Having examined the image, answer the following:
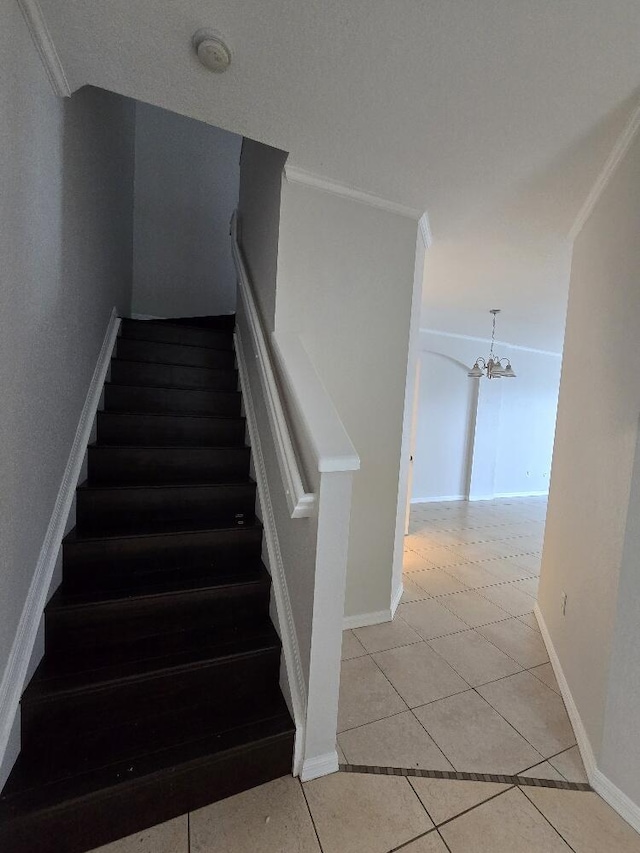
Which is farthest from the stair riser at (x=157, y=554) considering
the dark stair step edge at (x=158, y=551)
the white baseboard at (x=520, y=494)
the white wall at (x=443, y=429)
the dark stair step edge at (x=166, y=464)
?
the white baseboard at (x=520, y=494)

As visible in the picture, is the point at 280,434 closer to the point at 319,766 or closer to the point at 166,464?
the point at 166,464

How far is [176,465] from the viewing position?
2.12 m

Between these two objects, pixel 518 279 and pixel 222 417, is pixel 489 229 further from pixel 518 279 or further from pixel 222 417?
pixel 222 417

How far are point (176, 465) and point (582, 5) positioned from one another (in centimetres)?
235

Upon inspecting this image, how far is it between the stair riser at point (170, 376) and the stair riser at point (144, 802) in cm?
192

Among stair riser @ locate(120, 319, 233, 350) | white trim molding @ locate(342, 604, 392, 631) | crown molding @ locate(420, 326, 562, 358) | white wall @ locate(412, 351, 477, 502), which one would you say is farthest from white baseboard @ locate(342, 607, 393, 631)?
crown molding @ locate(420, 326, 562, 358)

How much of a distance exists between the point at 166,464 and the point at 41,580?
0.79 metres

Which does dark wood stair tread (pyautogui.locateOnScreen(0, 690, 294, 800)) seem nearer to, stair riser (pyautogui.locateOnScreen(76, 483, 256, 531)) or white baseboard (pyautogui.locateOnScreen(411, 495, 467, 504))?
stair riser (pyautogui.locateOnScreen(76, 483, 256, 531))

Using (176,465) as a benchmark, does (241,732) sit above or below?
below

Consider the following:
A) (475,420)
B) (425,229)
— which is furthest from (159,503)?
(475,420)

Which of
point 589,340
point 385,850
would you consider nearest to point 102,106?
point 589,340

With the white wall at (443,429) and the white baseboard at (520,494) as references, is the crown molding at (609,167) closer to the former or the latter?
the white wall at (443,429)

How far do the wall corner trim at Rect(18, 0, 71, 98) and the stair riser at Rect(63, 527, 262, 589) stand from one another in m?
1.77

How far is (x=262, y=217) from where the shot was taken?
245cm
